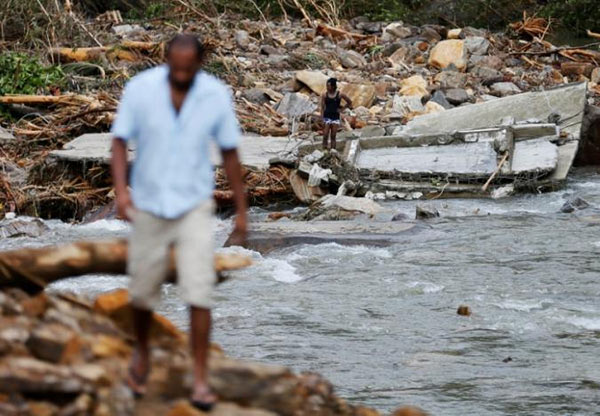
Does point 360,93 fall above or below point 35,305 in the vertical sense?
below

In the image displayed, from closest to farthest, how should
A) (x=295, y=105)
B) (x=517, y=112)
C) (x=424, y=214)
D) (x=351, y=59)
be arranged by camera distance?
(x=424, y=214) < (x=517, y=112) < (x=295, y=105) < (x=351, y=59)

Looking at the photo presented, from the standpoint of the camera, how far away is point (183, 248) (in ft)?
13.5

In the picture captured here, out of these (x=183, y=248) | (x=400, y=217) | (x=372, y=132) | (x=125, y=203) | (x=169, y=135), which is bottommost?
(x=400, y=217)

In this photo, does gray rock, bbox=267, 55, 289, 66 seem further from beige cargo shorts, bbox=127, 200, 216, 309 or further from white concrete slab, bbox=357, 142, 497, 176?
beige cargo shorts, bbox=127, 200, 216, 309

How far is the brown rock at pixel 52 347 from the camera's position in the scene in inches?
174

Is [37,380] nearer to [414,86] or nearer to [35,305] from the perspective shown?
[35,305]

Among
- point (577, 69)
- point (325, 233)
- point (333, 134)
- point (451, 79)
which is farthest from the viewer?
point (577, 69)

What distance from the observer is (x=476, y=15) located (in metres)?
30.6

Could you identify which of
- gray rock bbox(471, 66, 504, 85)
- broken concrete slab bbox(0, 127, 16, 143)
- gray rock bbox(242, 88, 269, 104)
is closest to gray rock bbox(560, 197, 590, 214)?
gray rock bbox(242, 88, 269, 104)

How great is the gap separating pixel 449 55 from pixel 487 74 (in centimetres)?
109

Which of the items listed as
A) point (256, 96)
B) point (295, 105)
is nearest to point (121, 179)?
point (295, 105)

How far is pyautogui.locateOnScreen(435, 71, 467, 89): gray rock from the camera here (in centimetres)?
2300

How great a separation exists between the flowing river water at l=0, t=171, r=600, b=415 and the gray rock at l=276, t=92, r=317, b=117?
5173 mm

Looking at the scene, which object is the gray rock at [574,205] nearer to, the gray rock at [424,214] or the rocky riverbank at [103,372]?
the gray rock at [424,214]
